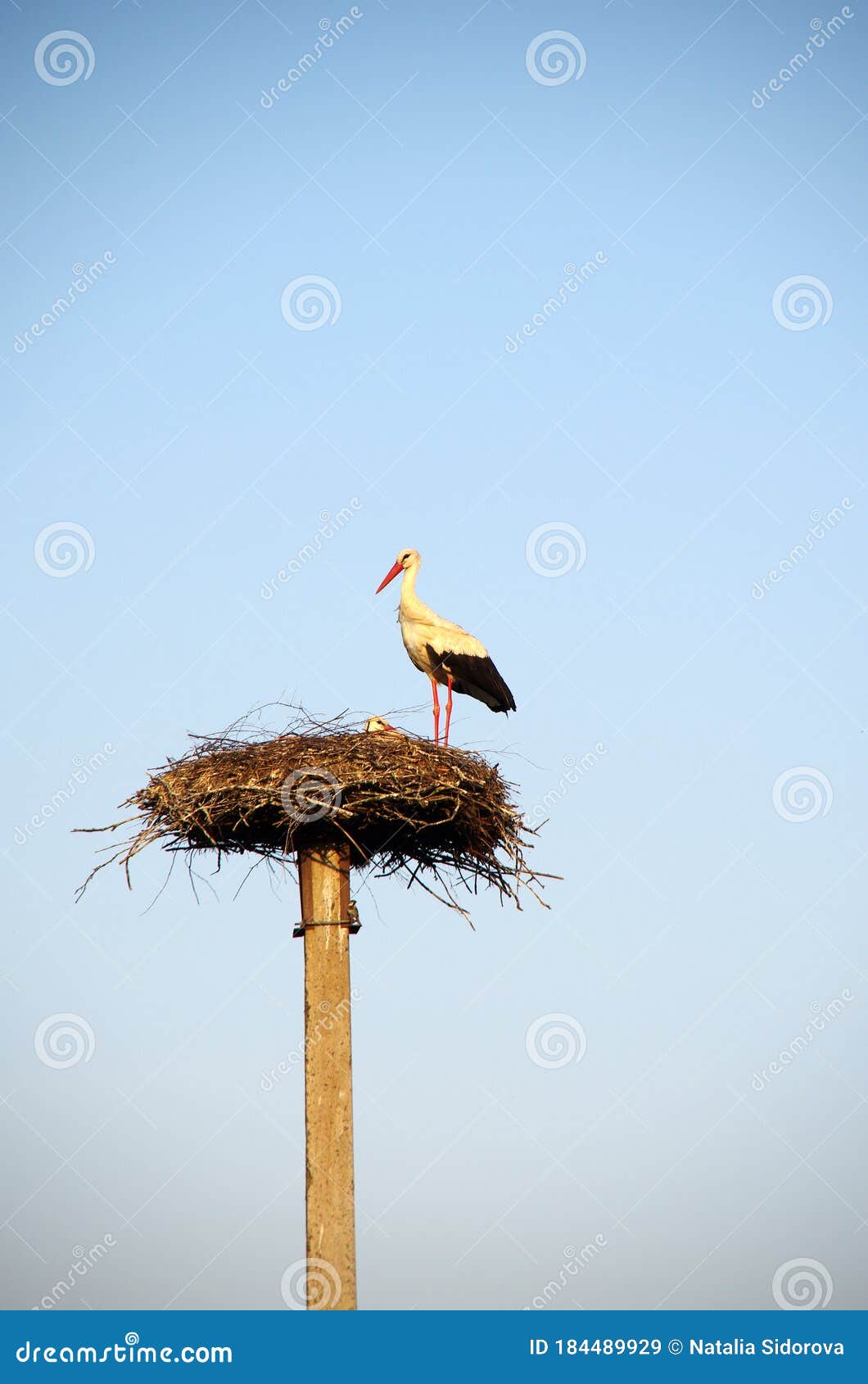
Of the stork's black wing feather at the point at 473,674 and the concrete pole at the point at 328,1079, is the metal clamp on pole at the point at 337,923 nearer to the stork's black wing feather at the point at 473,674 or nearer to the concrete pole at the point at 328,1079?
the concrete pole at the point at 328,1079

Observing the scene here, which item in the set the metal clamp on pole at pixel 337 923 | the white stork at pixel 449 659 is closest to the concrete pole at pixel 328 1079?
the metal clamp on pole at pixel 337 923

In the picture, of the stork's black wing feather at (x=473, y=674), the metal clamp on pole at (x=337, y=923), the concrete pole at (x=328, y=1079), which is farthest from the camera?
the stork's black wing feather at (x=473, y=674)

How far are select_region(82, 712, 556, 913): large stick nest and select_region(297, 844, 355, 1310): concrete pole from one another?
13.3 inches

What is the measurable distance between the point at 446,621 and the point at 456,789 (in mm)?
3442

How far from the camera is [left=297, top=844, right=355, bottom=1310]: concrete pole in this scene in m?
10.3

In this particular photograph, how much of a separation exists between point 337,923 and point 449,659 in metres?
3.65

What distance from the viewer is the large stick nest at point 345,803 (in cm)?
1111

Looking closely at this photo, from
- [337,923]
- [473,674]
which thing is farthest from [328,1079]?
[473,674]

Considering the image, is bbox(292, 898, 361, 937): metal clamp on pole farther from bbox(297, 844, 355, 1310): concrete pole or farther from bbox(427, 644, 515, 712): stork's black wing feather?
bbox(427, 644, 515, 712): stork's black wing feather

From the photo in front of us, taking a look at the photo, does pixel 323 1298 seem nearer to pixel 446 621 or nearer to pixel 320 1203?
pixel 320 1203

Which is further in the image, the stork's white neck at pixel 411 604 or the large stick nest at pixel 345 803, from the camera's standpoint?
the stork's white neck at pixel 411 604

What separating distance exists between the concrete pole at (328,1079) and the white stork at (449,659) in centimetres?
310

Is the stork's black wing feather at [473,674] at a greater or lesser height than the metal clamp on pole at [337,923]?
greater

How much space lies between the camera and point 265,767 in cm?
1129
